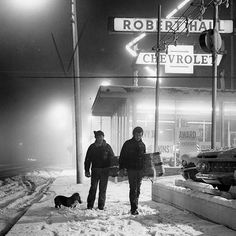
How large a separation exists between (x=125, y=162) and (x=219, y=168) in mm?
1955

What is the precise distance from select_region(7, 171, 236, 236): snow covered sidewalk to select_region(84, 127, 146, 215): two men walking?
0.40m

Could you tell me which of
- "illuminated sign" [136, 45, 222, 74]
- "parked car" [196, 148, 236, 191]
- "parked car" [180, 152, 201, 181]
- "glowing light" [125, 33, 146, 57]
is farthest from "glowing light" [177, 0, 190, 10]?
"parked car" [196, 148, 236, 191]

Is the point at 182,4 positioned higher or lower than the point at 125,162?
higher

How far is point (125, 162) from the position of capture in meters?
8.66

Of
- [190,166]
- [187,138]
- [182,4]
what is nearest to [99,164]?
[190,166]

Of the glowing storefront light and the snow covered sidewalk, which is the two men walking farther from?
the glowing storefront light

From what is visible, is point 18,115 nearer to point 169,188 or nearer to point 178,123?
point 178,123

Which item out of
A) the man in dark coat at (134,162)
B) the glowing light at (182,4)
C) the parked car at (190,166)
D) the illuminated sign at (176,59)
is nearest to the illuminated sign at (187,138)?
the illuminated sign at (176,59)

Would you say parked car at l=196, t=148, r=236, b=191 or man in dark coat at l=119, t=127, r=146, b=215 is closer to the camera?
parked car at l=196, t=148, r=236, b=191

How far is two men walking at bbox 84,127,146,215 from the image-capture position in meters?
8.60

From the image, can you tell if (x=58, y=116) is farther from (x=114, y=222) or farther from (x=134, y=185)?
(x=114, y=222)

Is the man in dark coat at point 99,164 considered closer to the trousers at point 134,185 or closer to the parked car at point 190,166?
the trousers at point 134,185

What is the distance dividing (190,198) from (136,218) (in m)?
1.21

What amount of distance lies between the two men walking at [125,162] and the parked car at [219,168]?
51.7 inches
